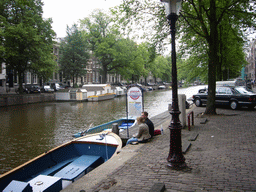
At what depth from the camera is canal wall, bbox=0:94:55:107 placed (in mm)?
29312

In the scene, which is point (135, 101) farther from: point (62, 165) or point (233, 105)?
point (233, 105)

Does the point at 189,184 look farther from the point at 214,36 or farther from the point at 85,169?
the point at 214,36

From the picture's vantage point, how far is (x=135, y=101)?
10000mm

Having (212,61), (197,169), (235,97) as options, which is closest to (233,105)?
(235,97)

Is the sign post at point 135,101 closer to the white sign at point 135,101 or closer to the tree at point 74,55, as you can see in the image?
the white sign at point 135,101

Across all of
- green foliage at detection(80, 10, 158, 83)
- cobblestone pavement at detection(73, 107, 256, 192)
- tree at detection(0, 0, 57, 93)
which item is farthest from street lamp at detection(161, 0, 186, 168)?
green foliage at detection(80, 10, 158, 83)

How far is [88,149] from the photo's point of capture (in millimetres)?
8344

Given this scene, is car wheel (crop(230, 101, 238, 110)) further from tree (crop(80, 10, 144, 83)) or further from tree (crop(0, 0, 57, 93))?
tree (crop(80, 10, 144, 83))

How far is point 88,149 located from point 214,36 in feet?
35.6

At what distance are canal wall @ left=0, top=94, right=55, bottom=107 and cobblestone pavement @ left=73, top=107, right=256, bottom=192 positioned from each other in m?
26.9

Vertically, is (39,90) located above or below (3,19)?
below

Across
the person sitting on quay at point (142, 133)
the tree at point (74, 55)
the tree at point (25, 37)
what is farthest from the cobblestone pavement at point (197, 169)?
the tree at point (74, 55)

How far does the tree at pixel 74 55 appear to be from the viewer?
1986 inches

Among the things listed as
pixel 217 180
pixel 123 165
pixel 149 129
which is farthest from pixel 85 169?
pixel 217 180
